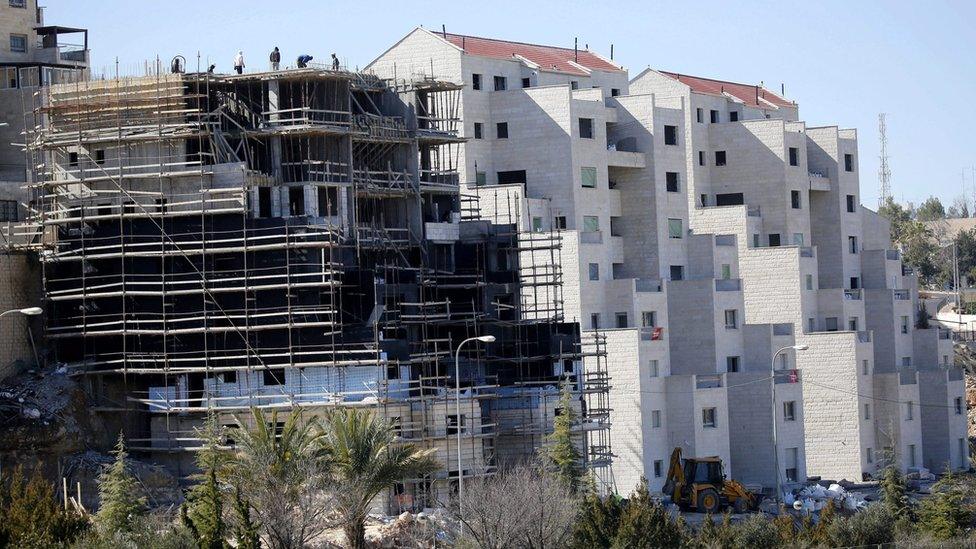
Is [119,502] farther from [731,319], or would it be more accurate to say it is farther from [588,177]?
[731,319]

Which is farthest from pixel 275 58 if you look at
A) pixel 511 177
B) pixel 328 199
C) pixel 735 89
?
pixel 735 89

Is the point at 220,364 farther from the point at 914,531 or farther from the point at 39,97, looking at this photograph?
the point at 914,531

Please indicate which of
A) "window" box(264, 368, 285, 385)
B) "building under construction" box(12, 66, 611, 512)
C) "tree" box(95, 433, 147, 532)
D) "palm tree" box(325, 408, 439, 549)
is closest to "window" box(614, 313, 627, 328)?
"building under construction" box(12, 66, 611, 512)

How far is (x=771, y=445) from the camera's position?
85.8 m

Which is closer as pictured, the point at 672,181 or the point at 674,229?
the point at 674,229

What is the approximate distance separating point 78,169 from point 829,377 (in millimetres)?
38143

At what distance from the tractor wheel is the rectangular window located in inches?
259

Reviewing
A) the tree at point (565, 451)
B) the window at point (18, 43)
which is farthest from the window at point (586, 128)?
the window at point (18, 43)

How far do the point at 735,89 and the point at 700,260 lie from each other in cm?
1910

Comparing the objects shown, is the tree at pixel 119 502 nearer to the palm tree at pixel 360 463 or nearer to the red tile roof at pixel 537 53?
the palm tree at pixel 360 463

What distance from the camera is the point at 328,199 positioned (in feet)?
226

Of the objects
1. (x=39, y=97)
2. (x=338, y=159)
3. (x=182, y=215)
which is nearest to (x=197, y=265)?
(x=182, y=215)

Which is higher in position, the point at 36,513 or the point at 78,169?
the point at 78,169

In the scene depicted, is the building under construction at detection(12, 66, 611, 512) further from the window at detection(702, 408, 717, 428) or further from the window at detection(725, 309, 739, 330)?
the window at detection(725, 309, 739, 330)
